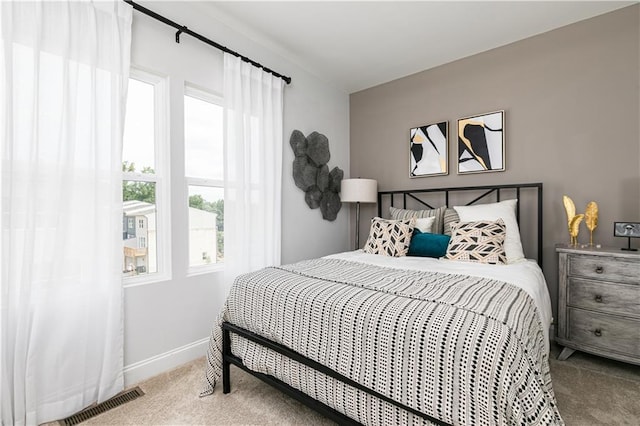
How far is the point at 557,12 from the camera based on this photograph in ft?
7.98

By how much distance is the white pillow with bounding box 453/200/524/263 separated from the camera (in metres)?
2.43

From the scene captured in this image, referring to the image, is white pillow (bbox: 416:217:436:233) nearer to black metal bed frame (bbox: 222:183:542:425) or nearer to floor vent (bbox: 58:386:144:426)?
black metal bed frame (bbox: 222:183:542:425)

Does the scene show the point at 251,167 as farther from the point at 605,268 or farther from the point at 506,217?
the point at 605,268

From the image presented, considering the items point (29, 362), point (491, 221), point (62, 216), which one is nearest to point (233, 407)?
point (29, 362)

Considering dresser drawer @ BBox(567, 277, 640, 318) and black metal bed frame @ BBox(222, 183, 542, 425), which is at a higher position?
dresser drawer @ BBox(567, 277, 640, 318)

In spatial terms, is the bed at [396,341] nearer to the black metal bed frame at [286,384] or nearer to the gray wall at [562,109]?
the black metal bed frame at [286,384]

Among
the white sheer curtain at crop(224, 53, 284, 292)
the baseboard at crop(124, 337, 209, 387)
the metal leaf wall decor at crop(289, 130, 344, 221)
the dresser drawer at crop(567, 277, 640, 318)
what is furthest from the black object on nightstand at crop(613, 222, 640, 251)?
the baseboard at crop(124, 337, 209, 387)

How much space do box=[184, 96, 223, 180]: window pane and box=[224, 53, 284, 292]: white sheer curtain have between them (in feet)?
0.62

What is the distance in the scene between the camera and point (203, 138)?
8.45 ft

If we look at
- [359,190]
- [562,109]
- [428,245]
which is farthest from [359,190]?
[562,109]

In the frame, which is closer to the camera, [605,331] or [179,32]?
[605,331]

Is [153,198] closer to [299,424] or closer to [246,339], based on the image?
[246,339]

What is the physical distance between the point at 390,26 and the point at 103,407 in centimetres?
329

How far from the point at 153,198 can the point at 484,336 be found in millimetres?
2174
